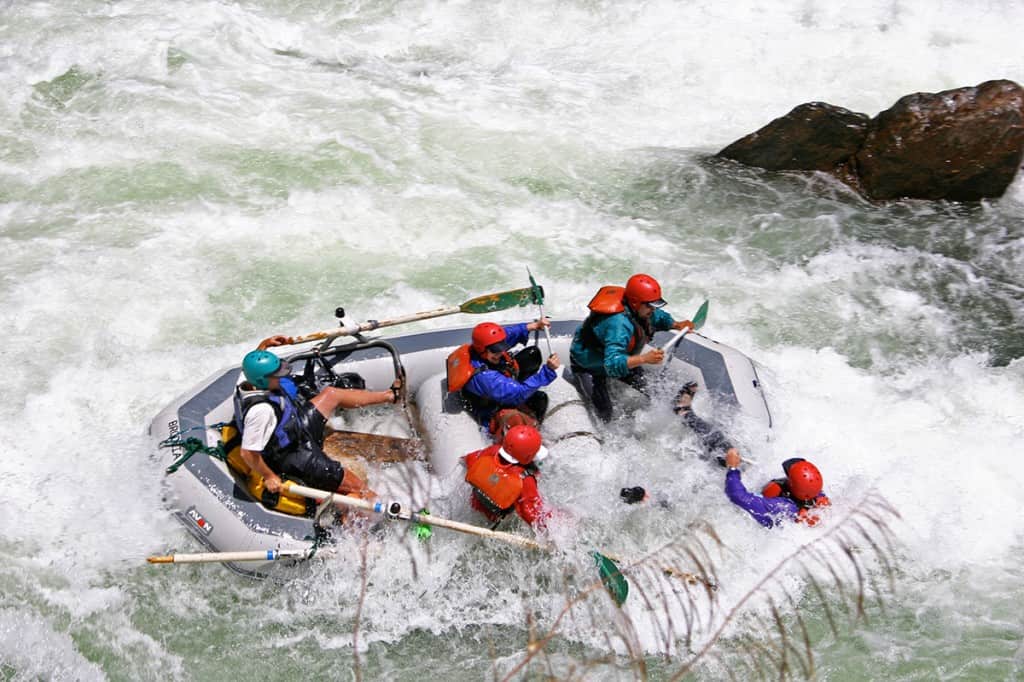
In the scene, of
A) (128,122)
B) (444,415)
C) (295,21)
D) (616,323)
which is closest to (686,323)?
(616,323)

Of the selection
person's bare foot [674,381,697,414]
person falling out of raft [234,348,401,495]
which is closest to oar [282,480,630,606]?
person falling out of raft [234,348,401,495]

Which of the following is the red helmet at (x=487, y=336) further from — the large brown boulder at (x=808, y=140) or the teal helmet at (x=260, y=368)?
the large brown boulder at (x=808, y=140)

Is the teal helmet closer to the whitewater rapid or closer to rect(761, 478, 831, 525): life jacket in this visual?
the whitewater rapid

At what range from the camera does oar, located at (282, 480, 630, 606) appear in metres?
4.91

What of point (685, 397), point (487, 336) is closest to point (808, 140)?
point (685, 397)

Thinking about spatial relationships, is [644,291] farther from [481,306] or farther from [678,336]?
[481,306]

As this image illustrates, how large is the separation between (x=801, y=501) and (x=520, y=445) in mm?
1867

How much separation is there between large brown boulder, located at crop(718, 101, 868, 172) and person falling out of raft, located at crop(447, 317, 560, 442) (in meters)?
5.81

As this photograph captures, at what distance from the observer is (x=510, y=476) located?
194 inches

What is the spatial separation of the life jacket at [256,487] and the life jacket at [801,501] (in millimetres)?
2875

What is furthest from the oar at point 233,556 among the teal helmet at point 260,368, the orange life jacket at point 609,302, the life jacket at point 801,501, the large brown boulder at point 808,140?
the large brown boulder at point 808,140

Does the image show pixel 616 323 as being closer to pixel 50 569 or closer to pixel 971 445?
pixel 971 445

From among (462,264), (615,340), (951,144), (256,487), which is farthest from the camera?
(951,144)

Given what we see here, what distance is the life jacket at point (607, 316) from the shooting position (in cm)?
571
